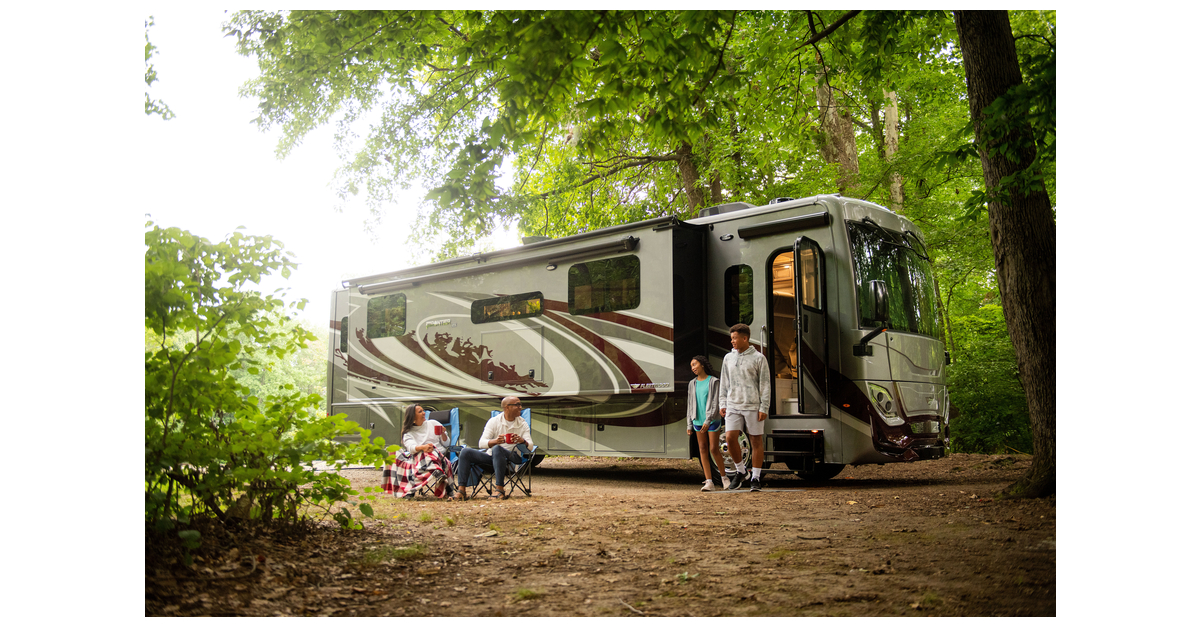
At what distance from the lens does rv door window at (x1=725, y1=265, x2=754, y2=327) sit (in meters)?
8.09

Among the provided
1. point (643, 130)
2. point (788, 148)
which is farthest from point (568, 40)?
point (788, 148)

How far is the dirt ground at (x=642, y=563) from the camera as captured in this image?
127 inches

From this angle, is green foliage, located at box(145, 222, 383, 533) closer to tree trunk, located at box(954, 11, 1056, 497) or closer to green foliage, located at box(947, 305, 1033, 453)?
tree trunk, located at box(954, 11, 1056, 497)

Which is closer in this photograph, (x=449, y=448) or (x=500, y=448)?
(x=500, y=448)

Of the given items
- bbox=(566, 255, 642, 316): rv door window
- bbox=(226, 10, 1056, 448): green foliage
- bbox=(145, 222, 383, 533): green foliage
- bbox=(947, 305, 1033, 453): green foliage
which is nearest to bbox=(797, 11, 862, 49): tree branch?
bbox=(226, 10, 1056, 448): green foliage

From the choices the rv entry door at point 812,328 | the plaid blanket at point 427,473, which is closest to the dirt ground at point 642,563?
the plaid blanket at point 427,473

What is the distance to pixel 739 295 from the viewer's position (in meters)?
8.18

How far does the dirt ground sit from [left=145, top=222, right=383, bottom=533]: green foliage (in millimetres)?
226

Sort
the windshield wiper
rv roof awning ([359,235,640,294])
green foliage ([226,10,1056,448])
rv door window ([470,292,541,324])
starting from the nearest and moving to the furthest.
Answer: green foliage ([226,10,1056,448]), the windshield wiper, rv roof awning ([359,235,640,294]), rv door window ([470,292,541,324])

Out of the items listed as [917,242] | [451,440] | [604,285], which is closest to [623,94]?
[604,285]

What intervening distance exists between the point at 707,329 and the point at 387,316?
17.3 feet

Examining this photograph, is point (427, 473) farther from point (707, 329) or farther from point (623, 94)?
point (623, 94)

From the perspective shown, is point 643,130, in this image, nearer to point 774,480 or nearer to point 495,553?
point 495,553

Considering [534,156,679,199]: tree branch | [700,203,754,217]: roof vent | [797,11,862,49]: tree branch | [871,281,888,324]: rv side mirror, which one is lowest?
[871,281,888,324]: rv side mirror
